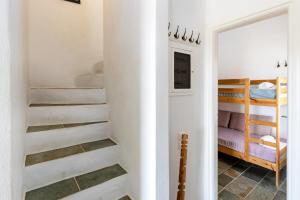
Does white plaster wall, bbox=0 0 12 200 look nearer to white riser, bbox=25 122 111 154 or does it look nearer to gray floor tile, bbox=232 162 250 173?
white riser, bbox=25 122 111 154

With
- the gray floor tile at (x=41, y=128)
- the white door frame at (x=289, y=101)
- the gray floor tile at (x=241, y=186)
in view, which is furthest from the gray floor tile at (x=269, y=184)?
the gray floor tile at (x=41, y=128)

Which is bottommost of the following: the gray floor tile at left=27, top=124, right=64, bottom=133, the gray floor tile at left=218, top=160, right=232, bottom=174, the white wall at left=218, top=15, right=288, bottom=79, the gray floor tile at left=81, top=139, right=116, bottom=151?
the gray floor tile at left=218, top=160, right=232, bottom=174

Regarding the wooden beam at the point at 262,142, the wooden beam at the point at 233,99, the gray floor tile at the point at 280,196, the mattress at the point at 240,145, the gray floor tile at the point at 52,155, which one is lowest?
the gray floor tile at the point at 280,196

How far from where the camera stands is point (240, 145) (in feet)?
9.12

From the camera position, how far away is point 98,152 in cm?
138

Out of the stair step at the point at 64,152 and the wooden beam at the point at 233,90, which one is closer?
the stair step at the point at 64,152

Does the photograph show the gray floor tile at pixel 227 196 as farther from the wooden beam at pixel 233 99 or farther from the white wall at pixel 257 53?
the white wall at pixel 257 53

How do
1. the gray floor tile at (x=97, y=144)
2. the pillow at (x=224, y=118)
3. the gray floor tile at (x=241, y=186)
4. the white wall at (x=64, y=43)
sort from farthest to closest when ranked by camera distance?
the pillow at (x=224, y=118)
the white wall at (x=64, y=43)
the gray floor tile at (x=241, y=186)
the gray floor tile at (x=97, y=144)

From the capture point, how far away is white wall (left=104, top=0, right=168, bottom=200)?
41.0 inches

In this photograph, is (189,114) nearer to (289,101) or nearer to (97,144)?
(289,101)

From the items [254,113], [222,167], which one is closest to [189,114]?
[222,167]

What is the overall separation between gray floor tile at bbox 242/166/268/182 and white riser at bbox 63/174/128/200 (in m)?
2.25

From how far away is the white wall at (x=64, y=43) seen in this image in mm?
2367

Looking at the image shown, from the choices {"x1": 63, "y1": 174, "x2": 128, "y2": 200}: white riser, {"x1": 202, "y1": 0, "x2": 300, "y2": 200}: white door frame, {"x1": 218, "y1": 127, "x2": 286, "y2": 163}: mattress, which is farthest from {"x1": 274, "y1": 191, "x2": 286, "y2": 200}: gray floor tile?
{"x1": 63, "y1": 174, "x2": 128, "y2": 200}: white riser
